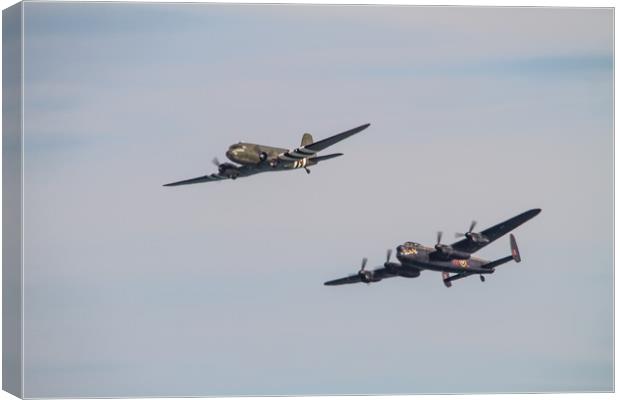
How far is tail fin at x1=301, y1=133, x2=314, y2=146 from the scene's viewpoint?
63188 mm

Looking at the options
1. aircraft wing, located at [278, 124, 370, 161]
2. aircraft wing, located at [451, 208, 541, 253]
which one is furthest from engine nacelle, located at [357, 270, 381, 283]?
aircraft wing, located at [278, 124, 370, 161]

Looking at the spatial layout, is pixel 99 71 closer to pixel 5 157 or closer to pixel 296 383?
pixel 5 157

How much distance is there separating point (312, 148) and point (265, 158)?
175cm

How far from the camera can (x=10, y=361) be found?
194ft

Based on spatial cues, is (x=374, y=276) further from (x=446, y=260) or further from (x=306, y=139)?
(x=306, y=139)

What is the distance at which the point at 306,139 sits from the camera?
6375 cm

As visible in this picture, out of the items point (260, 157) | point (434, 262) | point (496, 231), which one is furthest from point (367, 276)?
point (260, 157)

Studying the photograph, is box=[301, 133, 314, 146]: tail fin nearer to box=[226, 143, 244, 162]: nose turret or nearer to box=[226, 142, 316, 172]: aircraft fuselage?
box=[226, 142, 316, 172]: aircraft fuselage

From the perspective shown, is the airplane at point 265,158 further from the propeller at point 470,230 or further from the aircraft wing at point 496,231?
the aircraft wing at point 496,231

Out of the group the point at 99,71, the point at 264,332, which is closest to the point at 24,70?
the point at 99,71

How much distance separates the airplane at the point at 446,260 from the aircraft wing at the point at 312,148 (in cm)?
513

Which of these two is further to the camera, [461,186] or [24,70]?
[461,186]

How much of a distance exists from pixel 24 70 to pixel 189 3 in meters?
5.88

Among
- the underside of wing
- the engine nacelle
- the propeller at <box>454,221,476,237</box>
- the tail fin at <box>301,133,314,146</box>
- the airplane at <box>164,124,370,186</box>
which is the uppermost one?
the tail fin at <box>301,133,314,146</box>
